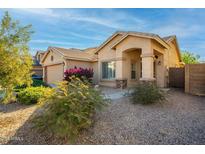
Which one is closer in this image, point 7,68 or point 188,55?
point 7,68

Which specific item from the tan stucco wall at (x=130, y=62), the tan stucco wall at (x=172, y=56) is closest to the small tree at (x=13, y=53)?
the tan stucco wall at (x=130, y=62)

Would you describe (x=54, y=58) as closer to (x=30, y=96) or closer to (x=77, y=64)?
(x=77, y=64)

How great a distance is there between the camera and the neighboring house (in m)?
11.9

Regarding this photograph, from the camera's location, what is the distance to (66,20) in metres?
7.77

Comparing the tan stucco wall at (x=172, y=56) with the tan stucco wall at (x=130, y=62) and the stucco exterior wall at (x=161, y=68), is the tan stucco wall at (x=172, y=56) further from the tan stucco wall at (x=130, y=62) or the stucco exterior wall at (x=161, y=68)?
the tan stucco wall at (x=130, y=62)

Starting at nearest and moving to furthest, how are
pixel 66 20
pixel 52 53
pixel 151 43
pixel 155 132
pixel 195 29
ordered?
1. pixel 155 132
2. pixel 66 20
3. pixel 195 29
4. pixel 151 43
5. pixel 52 53

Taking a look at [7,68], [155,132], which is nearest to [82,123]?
[155,132]

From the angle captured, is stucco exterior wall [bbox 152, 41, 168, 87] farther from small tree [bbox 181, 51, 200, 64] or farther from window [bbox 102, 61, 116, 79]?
small tree [bbox 181, 51, 200, 64]

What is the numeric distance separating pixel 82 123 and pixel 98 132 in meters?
0.74

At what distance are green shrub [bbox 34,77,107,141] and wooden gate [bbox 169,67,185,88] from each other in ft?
35.0

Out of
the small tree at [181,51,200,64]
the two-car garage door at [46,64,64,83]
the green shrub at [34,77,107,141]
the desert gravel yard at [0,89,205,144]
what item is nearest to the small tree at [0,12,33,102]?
the desert gravel yard at [0,89,205,144]

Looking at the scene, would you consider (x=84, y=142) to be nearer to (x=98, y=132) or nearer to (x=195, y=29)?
(x=98, y=132)

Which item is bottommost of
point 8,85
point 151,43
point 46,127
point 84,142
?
point 84,142

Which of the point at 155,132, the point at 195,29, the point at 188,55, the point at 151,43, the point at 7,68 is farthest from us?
the point at 188,55
